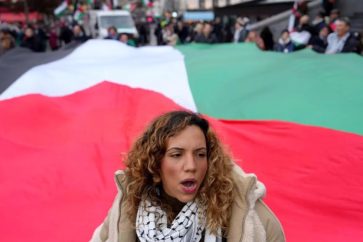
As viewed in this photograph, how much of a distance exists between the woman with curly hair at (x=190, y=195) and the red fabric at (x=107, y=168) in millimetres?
1042

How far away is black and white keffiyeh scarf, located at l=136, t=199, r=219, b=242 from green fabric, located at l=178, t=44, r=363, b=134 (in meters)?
2.07

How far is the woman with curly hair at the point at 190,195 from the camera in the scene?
4.92ft

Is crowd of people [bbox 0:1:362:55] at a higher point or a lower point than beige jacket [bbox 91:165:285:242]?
lower

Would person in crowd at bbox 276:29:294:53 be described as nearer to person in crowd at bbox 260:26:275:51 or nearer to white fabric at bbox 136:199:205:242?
person in crowd at bbox 260:26:275:51

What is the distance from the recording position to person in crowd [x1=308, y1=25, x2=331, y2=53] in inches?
247

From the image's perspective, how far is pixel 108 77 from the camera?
495cm

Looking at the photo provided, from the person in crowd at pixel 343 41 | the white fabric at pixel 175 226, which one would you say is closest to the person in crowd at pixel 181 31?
the person in crowd at pixel 343 41

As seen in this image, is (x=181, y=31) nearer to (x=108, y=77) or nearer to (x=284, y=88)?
(x=108, y=77)

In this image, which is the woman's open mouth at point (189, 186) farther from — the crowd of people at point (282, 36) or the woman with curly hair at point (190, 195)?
the crowd of people at point (282, 36)

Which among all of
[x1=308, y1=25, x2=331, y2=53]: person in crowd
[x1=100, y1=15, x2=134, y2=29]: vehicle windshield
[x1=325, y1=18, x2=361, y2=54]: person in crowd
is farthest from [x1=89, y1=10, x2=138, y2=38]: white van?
[x1=325, y1=18, x2=361, y2=54]: person in crowd

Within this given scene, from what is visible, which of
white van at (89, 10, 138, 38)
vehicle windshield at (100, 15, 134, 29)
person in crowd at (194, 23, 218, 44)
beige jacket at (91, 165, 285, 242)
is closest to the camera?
beige jacket at (91, 165, 285, 242)

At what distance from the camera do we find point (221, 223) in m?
1.50

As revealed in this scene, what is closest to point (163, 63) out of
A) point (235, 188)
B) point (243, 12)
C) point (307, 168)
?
point (307, 168)

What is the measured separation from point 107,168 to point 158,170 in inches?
65.2
